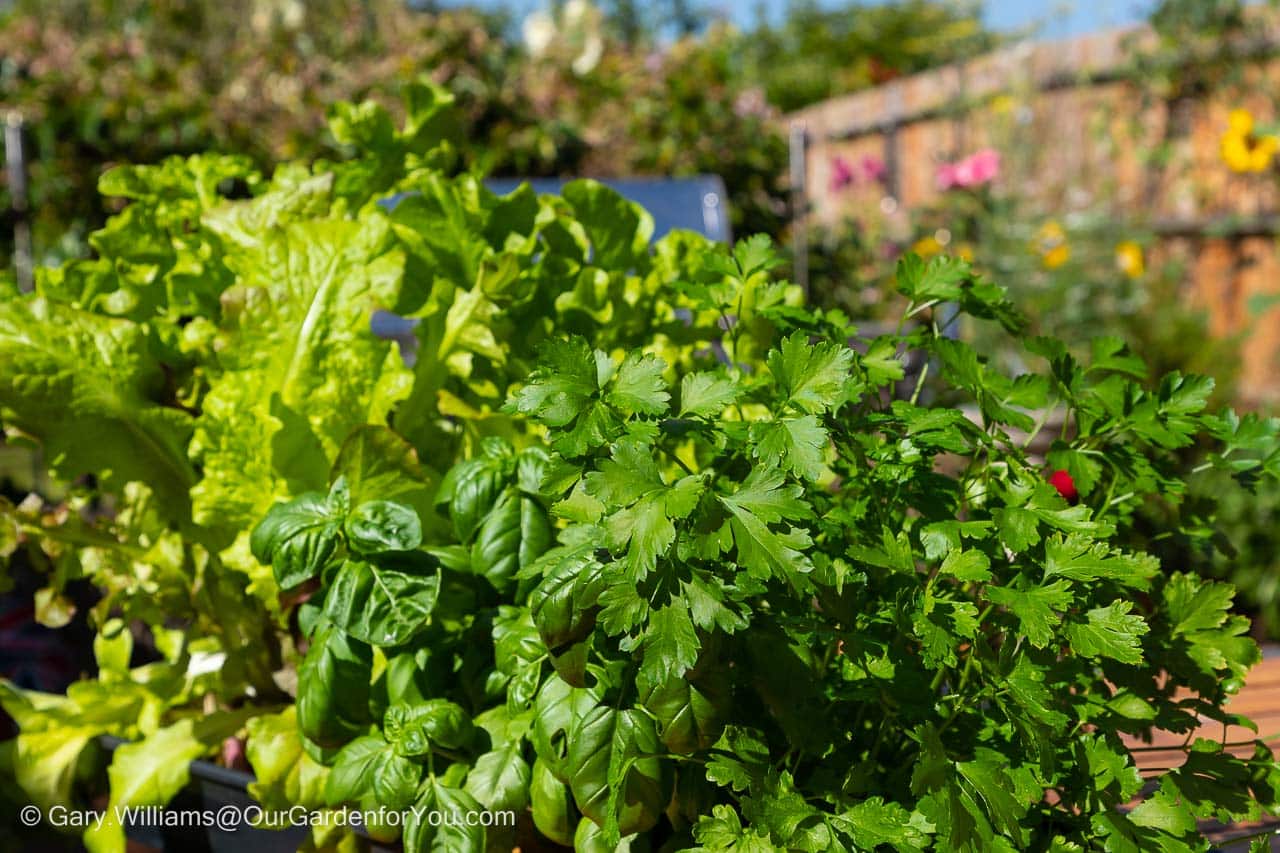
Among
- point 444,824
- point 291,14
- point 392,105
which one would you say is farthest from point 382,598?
point 291,14

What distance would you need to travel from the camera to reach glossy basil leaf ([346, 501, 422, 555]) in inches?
32.8

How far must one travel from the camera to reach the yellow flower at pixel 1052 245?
240 inches

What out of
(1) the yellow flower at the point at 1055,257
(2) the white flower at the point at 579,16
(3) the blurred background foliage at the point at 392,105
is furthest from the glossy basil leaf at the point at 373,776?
(2) the white flower at the point at 579,16

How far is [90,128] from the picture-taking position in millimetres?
4383

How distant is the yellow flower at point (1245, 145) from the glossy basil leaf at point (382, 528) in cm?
624

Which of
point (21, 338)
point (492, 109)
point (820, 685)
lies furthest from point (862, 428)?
point (492, 109)

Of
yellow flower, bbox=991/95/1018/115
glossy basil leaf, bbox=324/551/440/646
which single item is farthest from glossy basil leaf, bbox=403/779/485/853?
yellow flower, bbox=991/95/1018/115

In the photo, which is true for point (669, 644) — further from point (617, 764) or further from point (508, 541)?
point (508, 541)

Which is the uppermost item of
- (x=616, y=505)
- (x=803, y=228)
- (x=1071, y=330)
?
(x=616, y=505)

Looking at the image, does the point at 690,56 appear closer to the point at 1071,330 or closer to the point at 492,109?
the point at 492,109

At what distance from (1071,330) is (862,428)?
5.63 meters

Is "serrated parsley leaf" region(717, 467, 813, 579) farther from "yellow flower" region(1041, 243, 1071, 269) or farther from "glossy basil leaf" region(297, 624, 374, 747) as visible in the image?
"yellow flower" region(1041, 243, 1071, 269)

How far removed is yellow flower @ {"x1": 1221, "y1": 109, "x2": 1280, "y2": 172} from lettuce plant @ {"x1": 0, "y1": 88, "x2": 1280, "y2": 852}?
19.2 feet

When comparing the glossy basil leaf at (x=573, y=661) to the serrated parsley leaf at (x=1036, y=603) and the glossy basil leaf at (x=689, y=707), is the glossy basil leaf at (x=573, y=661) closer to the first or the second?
the glossy basil leaf at (x=689, y=707)
